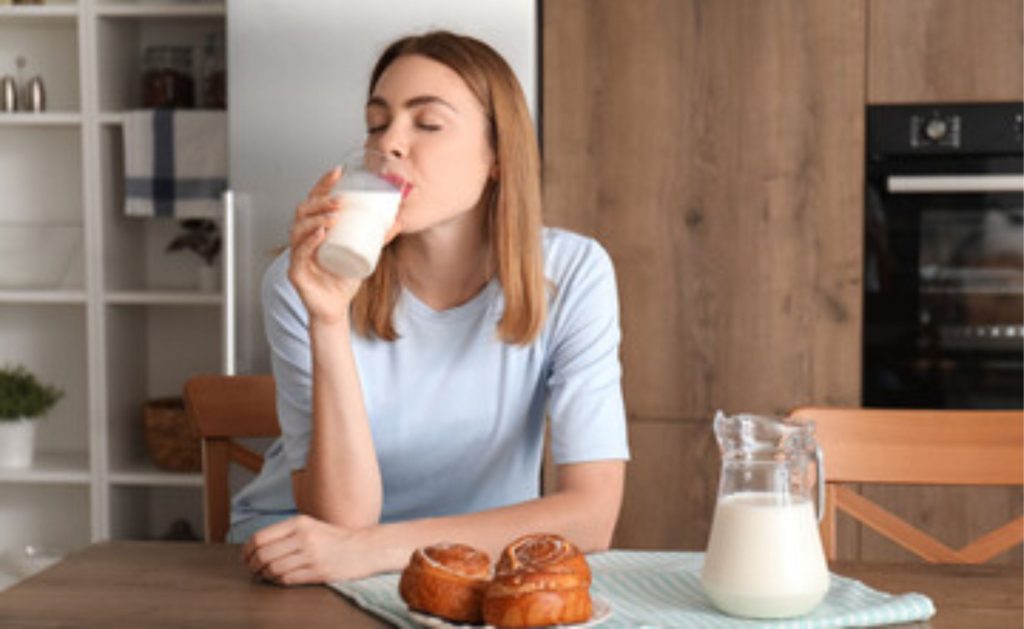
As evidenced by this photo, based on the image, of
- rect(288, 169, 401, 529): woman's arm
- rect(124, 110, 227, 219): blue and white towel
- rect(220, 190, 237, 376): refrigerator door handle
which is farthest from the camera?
rect(124, 110, 227, 219): blue and white towel

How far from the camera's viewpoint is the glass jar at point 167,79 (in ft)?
10.7

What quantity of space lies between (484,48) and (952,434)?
0.69 metres

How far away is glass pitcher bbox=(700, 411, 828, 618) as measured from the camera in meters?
1.06

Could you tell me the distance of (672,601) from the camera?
113 centimetres

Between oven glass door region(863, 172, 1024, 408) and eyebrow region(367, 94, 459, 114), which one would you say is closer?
eyebrow region(367, 94, 459, 114)

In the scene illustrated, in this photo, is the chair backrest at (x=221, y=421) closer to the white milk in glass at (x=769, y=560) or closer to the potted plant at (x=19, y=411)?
the white milk in glass at (x=769, y=560)

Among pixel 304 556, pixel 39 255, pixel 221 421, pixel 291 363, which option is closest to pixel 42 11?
pixel 39 255

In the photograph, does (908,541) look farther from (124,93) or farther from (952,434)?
(124,93)

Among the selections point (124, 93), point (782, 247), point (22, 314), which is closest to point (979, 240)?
point (782, 247)

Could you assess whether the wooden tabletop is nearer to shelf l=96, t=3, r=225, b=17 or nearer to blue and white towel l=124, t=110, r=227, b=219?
blue and white towel l=124, t=110, r=227, b=219

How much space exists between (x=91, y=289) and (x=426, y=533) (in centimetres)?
217

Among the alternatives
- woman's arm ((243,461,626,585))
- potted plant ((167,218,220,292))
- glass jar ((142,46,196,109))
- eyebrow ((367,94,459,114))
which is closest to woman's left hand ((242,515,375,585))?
woman's arm ((243,461,626,585))

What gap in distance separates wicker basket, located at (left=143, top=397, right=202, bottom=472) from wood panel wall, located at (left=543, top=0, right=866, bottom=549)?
105 centimetres

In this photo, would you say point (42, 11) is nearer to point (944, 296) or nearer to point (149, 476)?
point (149, 476)
